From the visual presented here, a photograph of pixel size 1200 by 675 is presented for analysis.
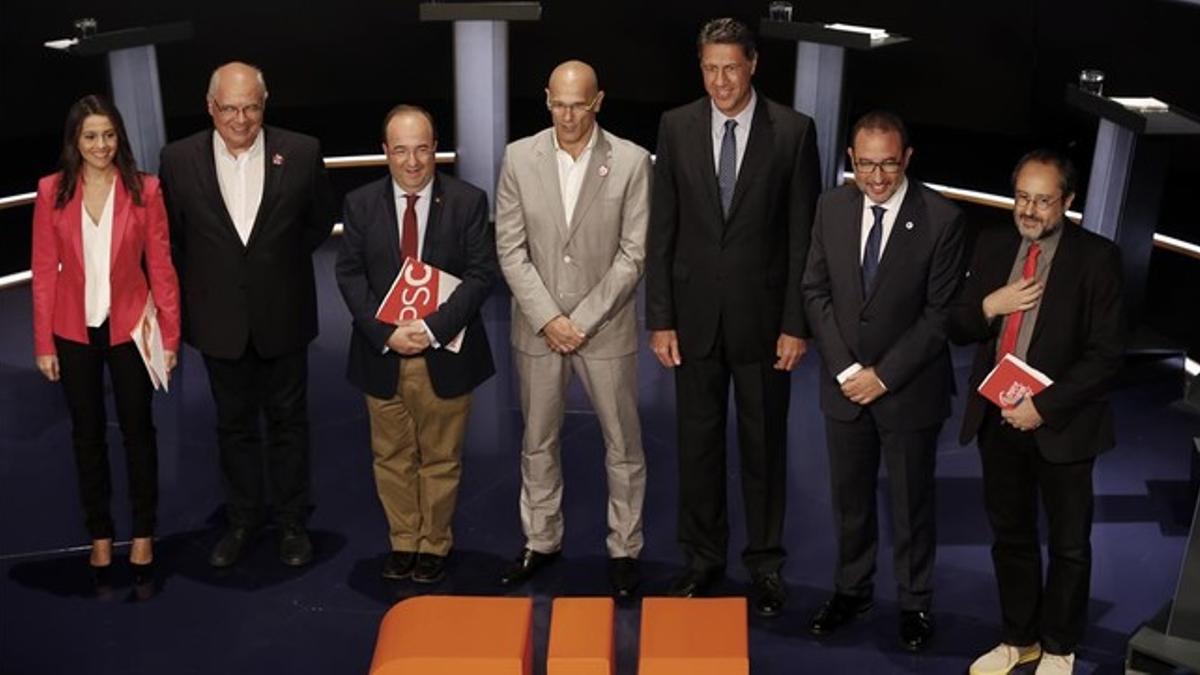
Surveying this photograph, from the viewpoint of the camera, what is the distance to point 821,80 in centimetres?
880

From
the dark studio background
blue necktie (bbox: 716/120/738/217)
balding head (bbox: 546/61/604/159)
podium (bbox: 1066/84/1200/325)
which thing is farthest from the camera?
the dark studio background

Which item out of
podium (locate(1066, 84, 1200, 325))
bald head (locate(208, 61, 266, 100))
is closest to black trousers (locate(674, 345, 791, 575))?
bald head (locate(208, 61, 266, 100))

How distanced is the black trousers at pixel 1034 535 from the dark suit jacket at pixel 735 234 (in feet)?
2.36

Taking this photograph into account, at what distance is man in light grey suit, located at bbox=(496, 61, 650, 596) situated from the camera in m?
5.05

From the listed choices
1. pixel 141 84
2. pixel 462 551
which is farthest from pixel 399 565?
pixel 141 84

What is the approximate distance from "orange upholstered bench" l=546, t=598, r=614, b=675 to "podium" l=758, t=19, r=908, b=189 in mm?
4542

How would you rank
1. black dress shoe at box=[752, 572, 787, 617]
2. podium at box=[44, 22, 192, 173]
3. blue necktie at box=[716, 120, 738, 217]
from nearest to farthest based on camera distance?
blue necktie at box=[716, 120, 738, 217]
black dress shoe at box=[752, 572, 787, 617]
podium at box=[44, 22, 192, 173]

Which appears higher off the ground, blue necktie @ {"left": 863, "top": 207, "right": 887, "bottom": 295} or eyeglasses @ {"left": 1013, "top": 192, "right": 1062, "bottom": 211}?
eyeglasses @ {"left": 1013, "top": 192, "right": 1062, "bottom": 211}

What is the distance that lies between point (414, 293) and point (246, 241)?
60 centimetres

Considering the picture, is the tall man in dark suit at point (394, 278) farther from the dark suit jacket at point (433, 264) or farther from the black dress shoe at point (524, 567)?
the black dress shoe at point (524, 567)

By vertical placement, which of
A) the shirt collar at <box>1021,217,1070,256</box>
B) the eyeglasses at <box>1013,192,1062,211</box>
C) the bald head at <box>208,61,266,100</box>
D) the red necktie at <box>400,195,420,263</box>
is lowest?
the red necktie at <box>400,195,420,263</box>

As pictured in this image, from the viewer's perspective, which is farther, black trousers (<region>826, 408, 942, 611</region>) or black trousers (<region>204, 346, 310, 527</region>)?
black trousers (<region>204, 346, 310, 527</region>)

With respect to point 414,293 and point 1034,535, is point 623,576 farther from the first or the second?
point 1034,535

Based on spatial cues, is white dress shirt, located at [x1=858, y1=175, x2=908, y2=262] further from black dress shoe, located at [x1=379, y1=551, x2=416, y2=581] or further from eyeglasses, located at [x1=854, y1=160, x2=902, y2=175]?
black dress shoe, located at [x1=379, y1=551, x2=416, y2=581]
